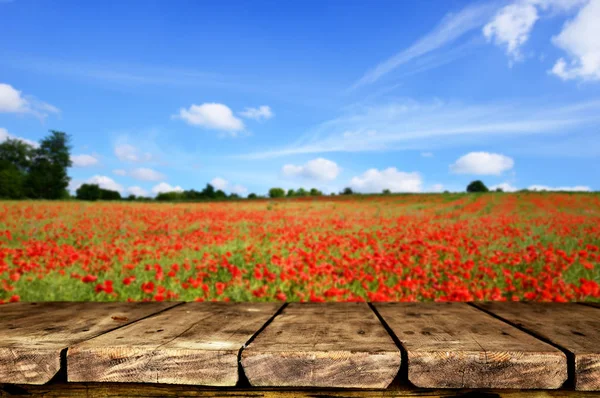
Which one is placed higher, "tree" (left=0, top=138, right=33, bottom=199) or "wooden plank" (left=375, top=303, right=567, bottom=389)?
"tree" (left=0, top=138, right=33, bottom=199)

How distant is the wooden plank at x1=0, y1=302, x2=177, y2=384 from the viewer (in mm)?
1305

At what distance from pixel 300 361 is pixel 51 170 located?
61.4 metres

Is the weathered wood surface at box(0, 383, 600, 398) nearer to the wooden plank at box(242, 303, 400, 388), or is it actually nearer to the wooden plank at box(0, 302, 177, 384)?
the wooden plank at box(242, 303, 400, 388)

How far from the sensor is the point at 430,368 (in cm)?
123

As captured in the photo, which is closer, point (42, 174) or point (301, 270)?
point (301, 270)

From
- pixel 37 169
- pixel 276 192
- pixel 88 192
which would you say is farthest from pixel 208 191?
pixel 37 169

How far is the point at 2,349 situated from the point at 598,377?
1.82 metres

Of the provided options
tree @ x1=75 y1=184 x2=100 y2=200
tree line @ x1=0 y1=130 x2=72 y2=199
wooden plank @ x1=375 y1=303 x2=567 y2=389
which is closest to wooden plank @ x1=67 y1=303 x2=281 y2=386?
wooden plank @ x1=375 y1=303 x2=567 y2=389

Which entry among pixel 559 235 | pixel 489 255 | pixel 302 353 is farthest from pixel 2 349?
pixel 559 235

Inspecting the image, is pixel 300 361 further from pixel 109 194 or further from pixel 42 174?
pixel 109 194

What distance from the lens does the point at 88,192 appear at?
66.0 m

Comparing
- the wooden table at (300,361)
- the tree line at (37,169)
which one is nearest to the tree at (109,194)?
the tree line at (37,169)

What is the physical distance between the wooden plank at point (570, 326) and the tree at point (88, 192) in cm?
6979

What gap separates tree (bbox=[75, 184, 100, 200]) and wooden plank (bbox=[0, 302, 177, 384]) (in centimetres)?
6888
